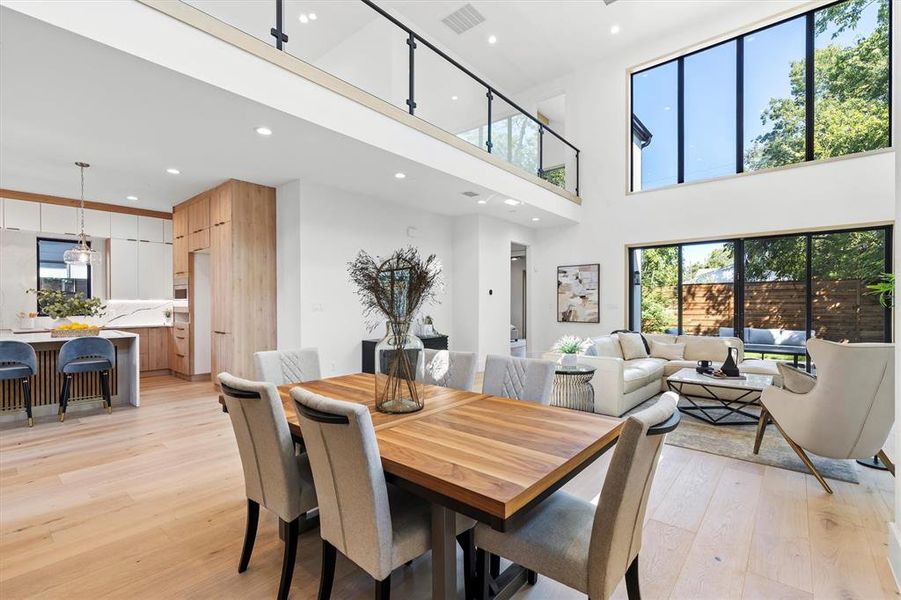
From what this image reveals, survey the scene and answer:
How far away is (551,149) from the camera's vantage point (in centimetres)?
916

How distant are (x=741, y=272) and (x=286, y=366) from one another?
21.2ft

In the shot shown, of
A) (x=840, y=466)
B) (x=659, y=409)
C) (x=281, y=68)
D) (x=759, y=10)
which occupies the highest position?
(x=759, y=10)

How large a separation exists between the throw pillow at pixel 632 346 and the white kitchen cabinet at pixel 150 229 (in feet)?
26.0

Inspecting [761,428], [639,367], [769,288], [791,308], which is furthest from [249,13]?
[791,308]

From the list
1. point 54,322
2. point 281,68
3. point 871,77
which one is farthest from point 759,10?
point 54,322

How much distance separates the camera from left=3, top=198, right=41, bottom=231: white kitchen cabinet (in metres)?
5.82

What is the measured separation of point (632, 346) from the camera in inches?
230

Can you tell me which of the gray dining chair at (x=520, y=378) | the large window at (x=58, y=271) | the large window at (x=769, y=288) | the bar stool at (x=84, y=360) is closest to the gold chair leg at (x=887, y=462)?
the gray dining chair at (x=520, y=378)

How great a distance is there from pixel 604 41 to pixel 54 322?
907 cm

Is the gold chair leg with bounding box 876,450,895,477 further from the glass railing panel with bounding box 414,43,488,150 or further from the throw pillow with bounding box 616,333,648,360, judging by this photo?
the glass railing panel with bounding box 414,43,488,150

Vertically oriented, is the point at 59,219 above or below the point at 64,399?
above

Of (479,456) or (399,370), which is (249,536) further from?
(479,456)

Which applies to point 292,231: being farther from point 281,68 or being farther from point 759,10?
point 759,10

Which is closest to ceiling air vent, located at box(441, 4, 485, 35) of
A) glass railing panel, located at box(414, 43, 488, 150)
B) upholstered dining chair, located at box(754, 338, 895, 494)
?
glass railing panel, located at box(414, 43, 488, 150)
